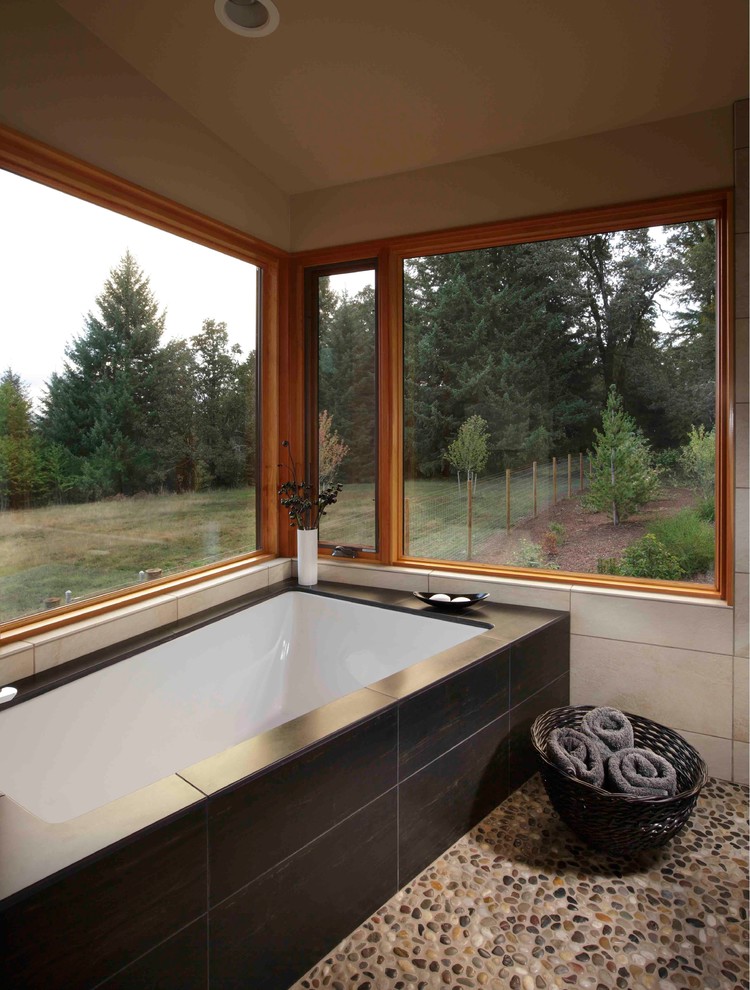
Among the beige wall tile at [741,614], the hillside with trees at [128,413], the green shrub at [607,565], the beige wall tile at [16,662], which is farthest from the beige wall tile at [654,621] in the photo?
the beige wall tile at [16,662]

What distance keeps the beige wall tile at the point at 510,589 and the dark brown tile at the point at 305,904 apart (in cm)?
120

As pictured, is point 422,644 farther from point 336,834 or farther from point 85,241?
point 85,241

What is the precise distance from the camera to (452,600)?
8.68 feet

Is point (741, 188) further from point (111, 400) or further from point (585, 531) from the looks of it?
point (111, 400)

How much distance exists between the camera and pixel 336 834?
1558 mm

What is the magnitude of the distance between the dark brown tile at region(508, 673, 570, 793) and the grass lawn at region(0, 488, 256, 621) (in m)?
1.46

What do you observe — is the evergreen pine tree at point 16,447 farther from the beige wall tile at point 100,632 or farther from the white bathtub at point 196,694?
the white bathtub at point 196,694

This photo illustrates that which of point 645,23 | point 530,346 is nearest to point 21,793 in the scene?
point 530,346

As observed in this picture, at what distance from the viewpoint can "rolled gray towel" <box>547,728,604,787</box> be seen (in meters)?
1.97

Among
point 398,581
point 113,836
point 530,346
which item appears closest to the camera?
point 113,836

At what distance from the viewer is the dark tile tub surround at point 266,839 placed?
1069mm

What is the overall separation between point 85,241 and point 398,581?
6.13 feet

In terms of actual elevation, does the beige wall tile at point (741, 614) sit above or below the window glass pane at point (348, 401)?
below

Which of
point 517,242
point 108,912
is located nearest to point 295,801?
point 108,912
